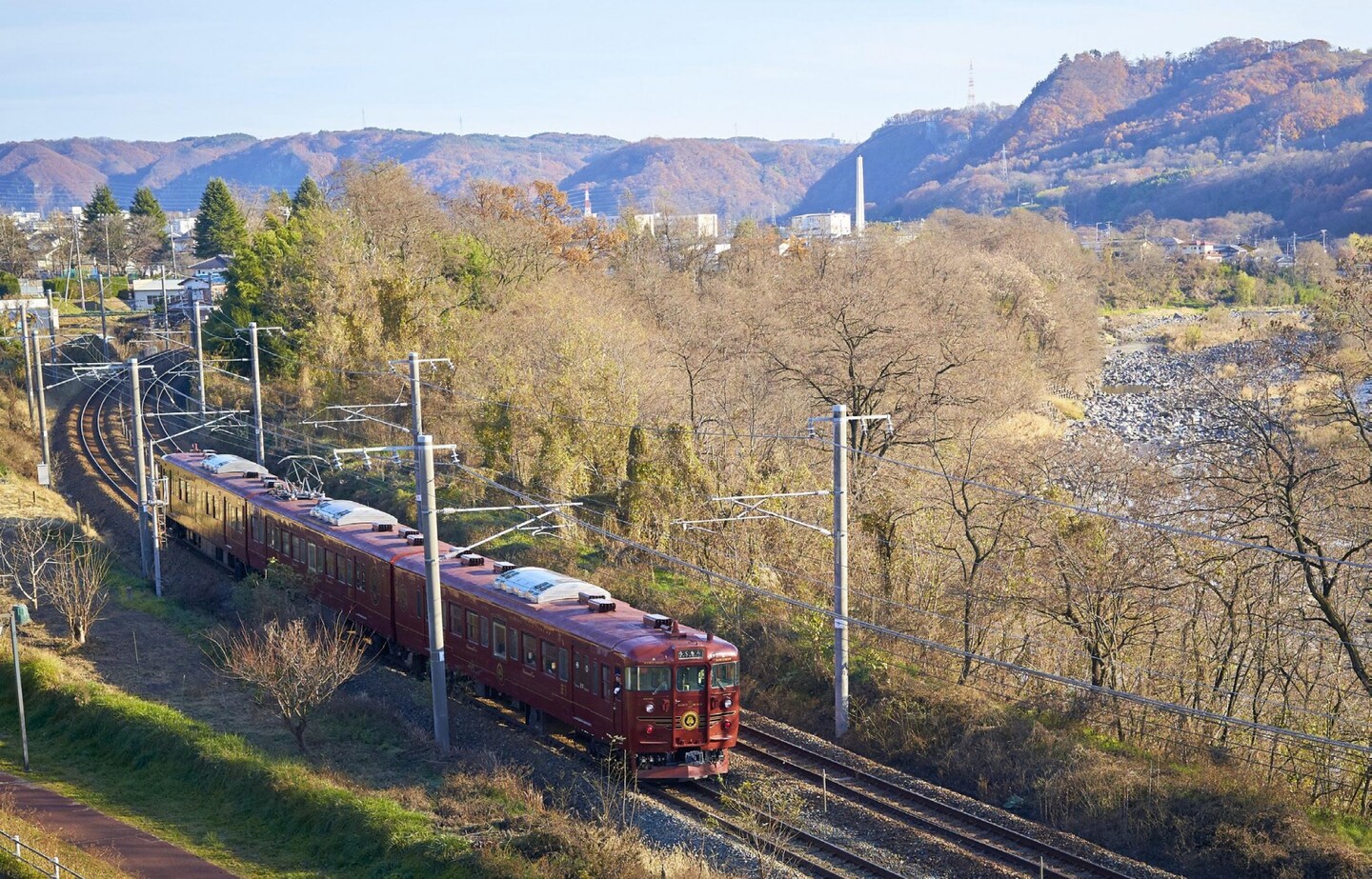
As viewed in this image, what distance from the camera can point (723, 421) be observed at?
32.5m

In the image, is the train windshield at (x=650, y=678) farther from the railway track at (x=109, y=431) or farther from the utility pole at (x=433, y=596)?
the railway track at (x=109, y=431)

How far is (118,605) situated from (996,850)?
21144mm

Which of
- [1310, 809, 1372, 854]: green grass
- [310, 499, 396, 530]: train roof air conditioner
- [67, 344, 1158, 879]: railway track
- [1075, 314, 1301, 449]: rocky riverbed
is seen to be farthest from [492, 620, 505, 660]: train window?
[1075, 314, 1301, 449]: rocky riverbed

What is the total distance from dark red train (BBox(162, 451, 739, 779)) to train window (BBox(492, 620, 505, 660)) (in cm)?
3

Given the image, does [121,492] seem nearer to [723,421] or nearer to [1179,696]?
→ [723,421]

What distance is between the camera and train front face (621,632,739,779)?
57.5 ft

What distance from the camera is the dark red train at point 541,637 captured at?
17609mm

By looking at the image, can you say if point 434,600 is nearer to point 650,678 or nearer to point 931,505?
point 650,678

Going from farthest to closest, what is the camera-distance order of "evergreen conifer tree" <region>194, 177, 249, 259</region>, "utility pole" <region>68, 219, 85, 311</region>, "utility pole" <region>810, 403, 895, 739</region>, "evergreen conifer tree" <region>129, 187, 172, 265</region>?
"evergreen conifer tree" <region>129, 187, 172, 265</region> < "evergreen conifer tree" <region>194, 177, 249, 259</region> < "utility pole" <region>68, 219, 85, 311</region> < "utility pole" <region>810, 403, 895, 739</region>

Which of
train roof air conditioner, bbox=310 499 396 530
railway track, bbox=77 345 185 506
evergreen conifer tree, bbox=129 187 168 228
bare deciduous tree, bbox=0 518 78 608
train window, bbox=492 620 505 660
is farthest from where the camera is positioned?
evergreen conifer tree, bbox=129 187 168 228

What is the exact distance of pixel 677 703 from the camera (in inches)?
694

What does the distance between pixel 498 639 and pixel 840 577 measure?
5.61m

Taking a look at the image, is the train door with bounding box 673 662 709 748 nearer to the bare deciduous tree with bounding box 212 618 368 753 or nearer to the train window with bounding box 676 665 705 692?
the train window with bounding box 676 665 705 692

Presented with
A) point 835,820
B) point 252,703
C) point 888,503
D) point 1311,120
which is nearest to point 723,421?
point 888,503
